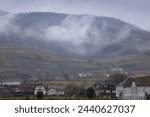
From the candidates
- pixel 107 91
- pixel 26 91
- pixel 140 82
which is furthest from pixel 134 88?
pixel 26 91

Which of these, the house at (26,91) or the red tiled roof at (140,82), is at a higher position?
the red tiled roof at (140,82)

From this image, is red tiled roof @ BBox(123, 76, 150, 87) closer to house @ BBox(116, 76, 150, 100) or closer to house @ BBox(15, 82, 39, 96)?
house @ BBox(116, 76, 150, 100)

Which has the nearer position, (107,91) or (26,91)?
→ (26,91)

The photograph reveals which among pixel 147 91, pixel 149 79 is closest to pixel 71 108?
pixel 147 91

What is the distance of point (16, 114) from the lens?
270 inches

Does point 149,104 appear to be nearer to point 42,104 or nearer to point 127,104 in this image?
point 127,104

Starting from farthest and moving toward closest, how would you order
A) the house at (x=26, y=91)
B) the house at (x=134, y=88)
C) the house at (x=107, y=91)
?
the house at (x=134, y=88)
the house at (x=107, y=91)
the house at (x=26, y=91)

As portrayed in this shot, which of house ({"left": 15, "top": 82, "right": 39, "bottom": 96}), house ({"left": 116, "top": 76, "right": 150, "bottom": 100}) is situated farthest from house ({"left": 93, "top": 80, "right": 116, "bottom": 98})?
house ({"left": 15, "top": 82, "right": 39, "bottom": 96})

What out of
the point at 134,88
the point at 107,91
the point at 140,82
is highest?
the point at 140,82

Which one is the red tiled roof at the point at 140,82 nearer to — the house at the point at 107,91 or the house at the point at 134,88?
the house at the point at 134,88

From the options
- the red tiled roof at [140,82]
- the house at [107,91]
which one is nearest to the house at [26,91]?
the house at [107,91]

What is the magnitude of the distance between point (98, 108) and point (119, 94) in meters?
67.5

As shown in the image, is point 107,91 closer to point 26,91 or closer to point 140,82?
point 140,82

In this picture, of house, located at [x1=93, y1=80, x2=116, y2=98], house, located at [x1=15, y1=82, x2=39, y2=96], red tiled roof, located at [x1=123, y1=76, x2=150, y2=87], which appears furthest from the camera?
red tiled roof, located at [x1=123, y1=76, x2=150, y2=87]
